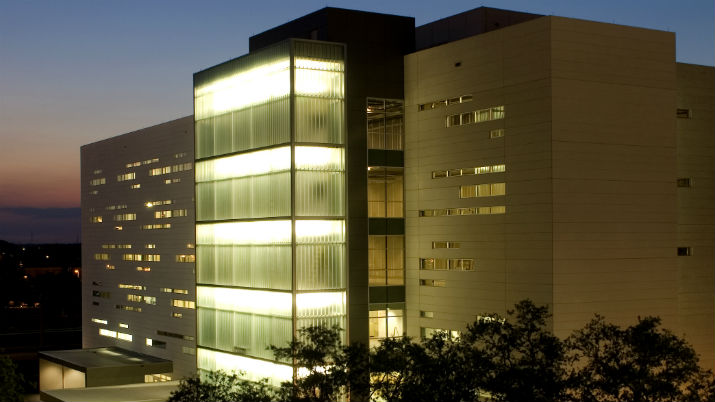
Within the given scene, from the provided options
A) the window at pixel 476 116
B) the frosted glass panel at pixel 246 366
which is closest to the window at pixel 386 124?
the window at pixel 476 116

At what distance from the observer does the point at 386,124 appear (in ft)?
149

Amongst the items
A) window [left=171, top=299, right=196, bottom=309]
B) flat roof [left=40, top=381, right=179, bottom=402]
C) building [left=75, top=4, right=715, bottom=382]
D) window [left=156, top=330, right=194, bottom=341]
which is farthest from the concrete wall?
window [left=156, top=330, right=194, bottom=341]

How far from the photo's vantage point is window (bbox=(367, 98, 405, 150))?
44969 millimetres

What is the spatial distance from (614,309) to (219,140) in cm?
2209

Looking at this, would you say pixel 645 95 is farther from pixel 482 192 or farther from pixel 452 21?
pixel 452 21

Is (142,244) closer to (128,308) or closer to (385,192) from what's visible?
(128,308)

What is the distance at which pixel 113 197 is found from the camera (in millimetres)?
81000

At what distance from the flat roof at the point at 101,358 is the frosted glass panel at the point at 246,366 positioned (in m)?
20.8

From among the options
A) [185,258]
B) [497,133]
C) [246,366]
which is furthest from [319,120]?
[185,258]

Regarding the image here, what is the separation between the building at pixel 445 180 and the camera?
38000mm

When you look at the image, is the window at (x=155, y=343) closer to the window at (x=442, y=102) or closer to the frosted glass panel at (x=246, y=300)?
the frosted glass panel at (x=246, y=300)

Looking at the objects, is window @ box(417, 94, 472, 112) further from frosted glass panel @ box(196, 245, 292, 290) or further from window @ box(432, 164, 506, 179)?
frosted glass panel @ box(196, 245, 292, 290)

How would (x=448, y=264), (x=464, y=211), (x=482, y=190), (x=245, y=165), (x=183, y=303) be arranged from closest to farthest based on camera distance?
(x=482, y=190) < (x=464, y=211) < (x=448, y=264) < (x=245, y=165) < (x=183, y=303)

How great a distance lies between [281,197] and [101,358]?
119 feet
